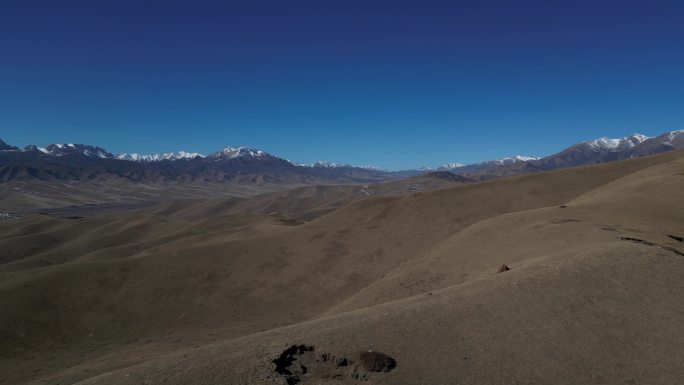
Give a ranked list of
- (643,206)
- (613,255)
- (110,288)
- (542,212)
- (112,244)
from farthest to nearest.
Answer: (112,244)
(110,288)
(542,212)
(643,206)
(613,255)

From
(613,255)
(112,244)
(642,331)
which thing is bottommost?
(112,244)

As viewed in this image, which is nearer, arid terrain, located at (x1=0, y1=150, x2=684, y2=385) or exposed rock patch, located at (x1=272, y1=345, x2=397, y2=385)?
exposed rock patch, located at (x1=272, y1=345, x2=397, y2=385)

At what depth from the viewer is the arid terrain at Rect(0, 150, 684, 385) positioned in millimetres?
13742

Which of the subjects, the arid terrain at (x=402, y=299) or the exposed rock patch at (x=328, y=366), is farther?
the arid terrain at (x=402, y=299)

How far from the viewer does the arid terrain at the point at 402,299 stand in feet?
45.1

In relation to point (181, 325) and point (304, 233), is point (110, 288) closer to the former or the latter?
point (181, 325)

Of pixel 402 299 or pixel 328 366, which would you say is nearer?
pixel 328 366

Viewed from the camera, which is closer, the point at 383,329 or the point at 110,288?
the point at 383,329

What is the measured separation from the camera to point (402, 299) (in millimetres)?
22141

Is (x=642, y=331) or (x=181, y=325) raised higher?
(x=642, y=331)

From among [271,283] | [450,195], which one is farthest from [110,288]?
[450,195]

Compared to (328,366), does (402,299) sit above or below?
below

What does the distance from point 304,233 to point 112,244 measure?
7418 centimetres

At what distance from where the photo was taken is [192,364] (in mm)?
13758
